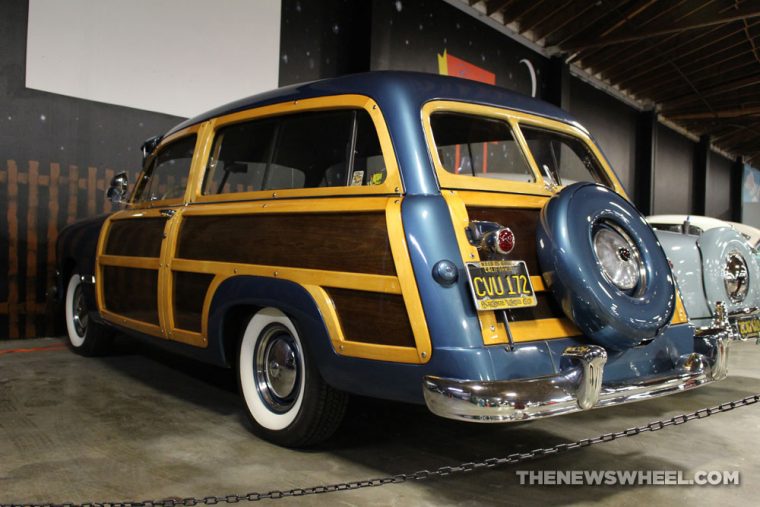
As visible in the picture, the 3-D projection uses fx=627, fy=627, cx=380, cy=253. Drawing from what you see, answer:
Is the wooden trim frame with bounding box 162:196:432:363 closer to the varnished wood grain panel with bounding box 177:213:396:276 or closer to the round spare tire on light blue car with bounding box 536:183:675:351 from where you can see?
the varnished wood grain panel with bounding box 177:213:396:276

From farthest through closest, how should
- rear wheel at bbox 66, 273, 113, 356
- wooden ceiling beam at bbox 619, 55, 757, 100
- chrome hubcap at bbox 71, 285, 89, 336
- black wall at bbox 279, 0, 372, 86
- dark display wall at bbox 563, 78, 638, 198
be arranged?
wooden ceiling beam at bbox 619, 55, 757, 100 → dark display wall at bbox 563, 78, 638, 198 → black wall at bbox 279, 0, 372, 86 → chrome hubcap at bbox 71, 285, 89, 336 → rear wheel at bbox 66, 273, 113, 356

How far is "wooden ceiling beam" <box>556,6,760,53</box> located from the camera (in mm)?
10416

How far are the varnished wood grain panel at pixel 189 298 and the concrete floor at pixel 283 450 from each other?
517mm

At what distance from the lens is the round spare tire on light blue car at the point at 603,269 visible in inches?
93.9

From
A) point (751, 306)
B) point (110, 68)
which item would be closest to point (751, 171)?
point (751, 306)

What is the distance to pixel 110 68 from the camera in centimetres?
577

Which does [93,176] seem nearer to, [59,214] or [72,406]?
[59,214]

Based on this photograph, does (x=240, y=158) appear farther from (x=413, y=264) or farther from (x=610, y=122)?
(x=610, y=122)

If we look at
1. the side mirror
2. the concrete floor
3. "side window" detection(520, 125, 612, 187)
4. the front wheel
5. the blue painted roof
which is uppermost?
the blue painted roof

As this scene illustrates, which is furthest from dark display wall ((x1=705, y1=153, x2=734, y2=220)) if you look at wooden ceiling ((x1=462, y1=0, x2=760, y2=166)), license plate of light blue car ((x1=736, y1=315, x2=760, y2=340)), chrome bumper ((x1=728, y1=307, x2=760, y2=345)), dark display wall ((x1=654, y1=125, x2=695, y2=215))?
license plate of light blue car ((x1=736, y1=315, x2=760, y2=340))

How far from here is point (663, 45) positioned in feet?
42.0

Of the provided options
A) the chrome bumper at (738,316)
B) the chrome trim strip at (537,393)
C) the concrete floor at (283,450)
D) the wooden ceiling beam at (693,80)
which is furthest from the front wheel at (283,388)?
the wooden ceiling beam at (693,80)

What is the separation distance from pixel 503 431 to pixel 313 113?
1855mm

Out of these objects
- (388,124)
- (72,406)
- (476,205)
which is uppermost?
Answer: (388,124)
